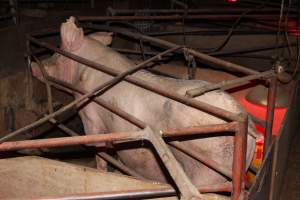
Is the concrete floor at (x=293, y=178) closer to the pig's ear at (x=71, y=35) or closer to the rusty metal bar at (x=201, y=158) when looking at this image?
the rusty metal bar at (x=201, y=158)

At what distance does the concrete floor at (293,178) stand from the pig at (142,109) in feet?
5.29

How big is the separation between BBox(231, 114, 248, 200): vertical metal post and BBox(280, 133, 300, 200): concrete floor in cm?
261

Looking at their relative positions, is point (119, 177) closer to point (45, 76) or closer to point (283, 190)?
point (45, 76)

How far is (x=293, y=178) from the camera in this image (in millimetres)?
4898

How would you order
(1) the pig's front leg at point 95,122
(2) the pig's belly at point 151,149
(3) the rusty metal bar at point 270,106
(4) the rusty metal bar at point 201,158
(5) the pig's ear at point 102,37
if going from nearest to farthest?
(4) the rusty metal bar at point 201,158, (2) the pig's belly at point 151,149, (3) the rusty metal bar at point 270,106, (1) the pig's front leg at point 95,122, (5) the pig's ear at point 102,37

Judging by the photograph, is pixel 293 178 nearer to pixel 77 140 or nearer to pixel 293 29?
pixel 293 29

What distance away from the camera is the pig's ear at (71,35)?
14.7ft

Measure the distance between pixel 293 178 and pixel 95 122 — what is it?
2535mm

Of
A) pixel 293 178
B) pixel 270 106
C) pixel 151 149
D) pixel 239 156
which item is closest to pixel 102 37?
pixel 151 149

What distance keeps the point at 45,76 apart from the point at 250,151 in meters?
2.52

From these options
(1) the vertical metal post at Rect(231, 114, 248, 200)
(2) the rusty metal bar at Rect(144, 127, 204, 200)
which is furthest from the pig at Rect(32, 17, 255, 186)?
(1) the vertical metal post at Rect(231, 114, 248, 200)

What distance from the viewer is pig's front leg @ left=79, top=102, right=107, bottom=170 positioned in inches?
170

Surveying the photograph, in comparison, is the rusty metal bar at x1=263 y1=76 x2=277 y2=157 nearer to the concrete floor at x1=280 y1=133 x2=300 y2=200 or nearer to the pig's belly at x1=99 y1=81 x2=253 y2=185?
the pig's belly at x1=99 y1=81 x2=253 y2=185

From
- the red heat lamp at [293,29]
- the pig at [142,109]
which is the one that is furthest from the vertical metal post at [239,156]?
the red heat lamp at [293,29]
